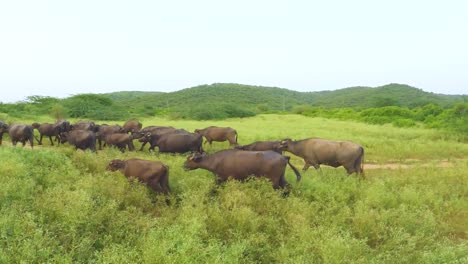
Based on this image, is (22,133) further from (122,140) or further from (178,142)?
(178,142)

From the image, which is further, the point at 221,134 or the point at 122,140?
the point at 221,134

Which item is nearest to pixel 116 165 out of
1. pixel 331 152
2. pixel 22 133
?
pixel 331 152

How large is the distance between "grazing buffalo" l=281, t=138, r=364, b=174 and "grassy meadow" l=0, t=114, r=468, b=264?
88 cm

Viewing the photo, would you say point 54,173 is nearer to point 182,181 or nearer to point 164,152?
point 182,181

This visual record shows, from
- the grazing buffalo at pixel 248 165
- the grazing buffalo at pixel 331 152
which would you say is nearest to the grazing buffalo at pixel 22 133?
the grazing buffalo at pixel 248 165

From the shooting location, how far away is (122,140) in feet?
44.1

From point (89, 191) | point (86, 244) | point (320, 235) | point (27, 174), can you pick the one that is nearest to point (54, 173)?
point (27, 174)

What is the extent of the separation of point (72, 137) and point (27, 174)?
5763 mm

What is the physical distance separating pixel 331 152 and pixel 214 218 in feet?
17.2

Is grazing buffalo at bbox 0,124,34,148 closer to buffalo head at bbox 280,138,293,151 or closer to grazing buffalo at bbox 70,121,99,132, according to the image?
grazing buffalo at bbox 70,121,99,132

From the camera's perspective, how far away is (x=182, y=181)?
820 cm

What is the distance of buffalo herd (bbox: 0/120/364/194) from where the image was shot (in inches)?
322

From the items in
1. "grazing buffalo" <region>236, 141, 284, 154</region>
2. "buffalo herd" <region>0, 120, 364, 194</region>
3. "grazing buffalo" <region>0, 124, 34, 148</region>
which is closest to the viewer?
"buffalo herd" <region>0, 120, 364, 194</region>

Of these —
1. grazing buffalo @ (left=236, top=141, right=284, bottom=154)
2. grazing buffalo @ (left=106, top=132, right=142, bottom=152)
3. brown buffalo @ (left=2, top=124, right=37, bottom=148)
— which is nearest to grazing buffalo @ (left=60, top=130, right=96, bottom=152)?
grazing buffalo @ (left=106, top=132, right=142, bottom=152)
